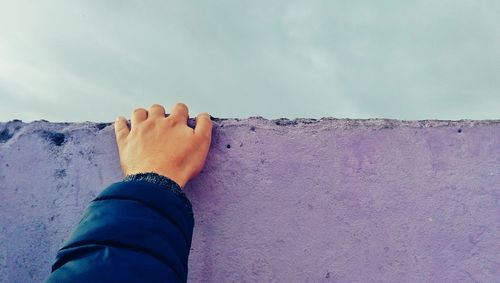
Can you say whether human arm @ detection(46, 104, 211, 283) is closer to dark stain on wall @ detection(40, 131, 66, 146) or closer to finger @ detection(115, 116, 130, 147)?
finger @ detection(115, 116, 130, 147)

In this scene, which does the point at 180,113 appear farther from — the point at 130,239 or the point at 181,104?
the point at 130,239

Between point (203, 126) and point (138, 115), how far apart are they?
20 centimetres

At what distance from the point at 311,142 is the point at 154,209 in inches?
23.0

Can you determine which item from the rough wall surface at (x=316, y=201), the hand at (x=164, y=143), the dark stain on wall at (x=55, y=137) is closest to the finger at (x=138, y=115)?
the hand at (x=164, y=143)

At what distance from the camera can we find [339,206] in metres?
1.50

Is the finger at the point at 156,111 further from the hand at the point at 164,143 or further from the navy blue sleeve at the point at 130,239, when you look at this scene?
the navy blue sleeve at the point at 130,239

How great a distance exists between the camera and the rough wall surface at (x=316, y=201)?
4.80 ft

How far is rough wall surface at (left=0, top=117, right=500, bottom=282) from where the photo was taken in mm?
1462

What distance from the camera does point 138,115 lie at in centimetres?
154

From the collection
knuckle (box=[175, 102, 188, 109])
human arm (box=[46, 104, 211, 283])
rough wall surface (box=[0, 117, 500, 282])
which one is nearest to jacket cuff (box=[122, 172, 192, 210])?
human arm (box=[46, 104, 211, 283])

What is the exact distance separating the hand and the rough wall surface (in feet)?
0.25

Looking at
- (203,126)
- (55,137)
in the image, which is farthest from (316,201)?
(55,137)

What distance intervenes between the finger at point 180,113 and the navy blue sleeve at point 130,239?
0.32m

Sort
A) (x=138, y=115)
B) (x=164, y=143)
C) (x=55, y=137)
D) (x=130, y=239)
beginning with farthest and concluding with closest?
(x=55, y=137)
(x=138, y=115)
(x=164, y=143)
(x=130, y=239)
